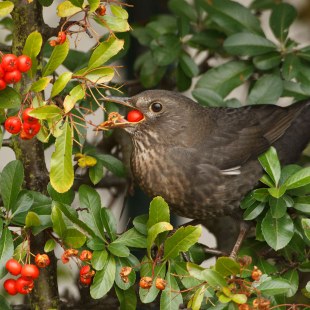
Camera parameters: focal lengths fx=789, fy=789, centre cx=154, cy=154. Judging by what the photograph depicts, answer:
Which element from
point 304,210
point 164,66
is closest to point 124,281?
point 304,210

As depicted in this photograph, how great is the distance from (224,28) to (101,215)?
1.10m

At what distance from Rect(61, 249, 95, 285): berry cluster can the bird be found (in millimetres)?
574

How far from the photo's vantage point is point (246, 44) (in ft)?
9.72

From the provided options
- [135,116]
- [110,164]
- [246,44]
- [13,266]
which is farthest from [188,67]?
[13,266]

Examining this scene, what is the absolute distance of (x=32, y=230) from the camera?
2.20 metres

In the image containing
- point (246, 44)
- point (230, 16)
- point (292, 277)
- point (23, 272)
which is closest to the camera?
point (23, 272)

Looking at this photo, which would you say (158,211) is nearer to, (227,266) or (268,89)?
(227,266)

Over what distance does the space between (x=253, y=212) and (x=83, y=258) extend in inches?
25.3

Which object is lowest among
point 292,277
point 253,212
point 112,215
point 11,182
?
point 292,277

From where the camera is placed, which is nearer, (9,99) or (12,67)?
(12,67)

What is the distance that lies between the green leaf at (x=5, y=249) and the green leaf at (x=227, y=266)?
22.0 inches

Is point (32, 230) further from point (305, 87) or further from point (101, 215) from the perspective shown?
point (305, 87)

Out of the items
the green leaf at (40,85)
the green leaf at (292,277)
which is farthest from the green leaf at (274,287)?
the green leaf at (40,85)

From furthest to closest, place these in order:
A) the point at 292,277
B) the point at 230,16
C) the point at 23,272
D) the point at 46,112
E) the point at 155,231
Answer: the point at 230,16 < the point at 292,277 < the point at 155,231 < the point at 23,272 < the point at 46,112
